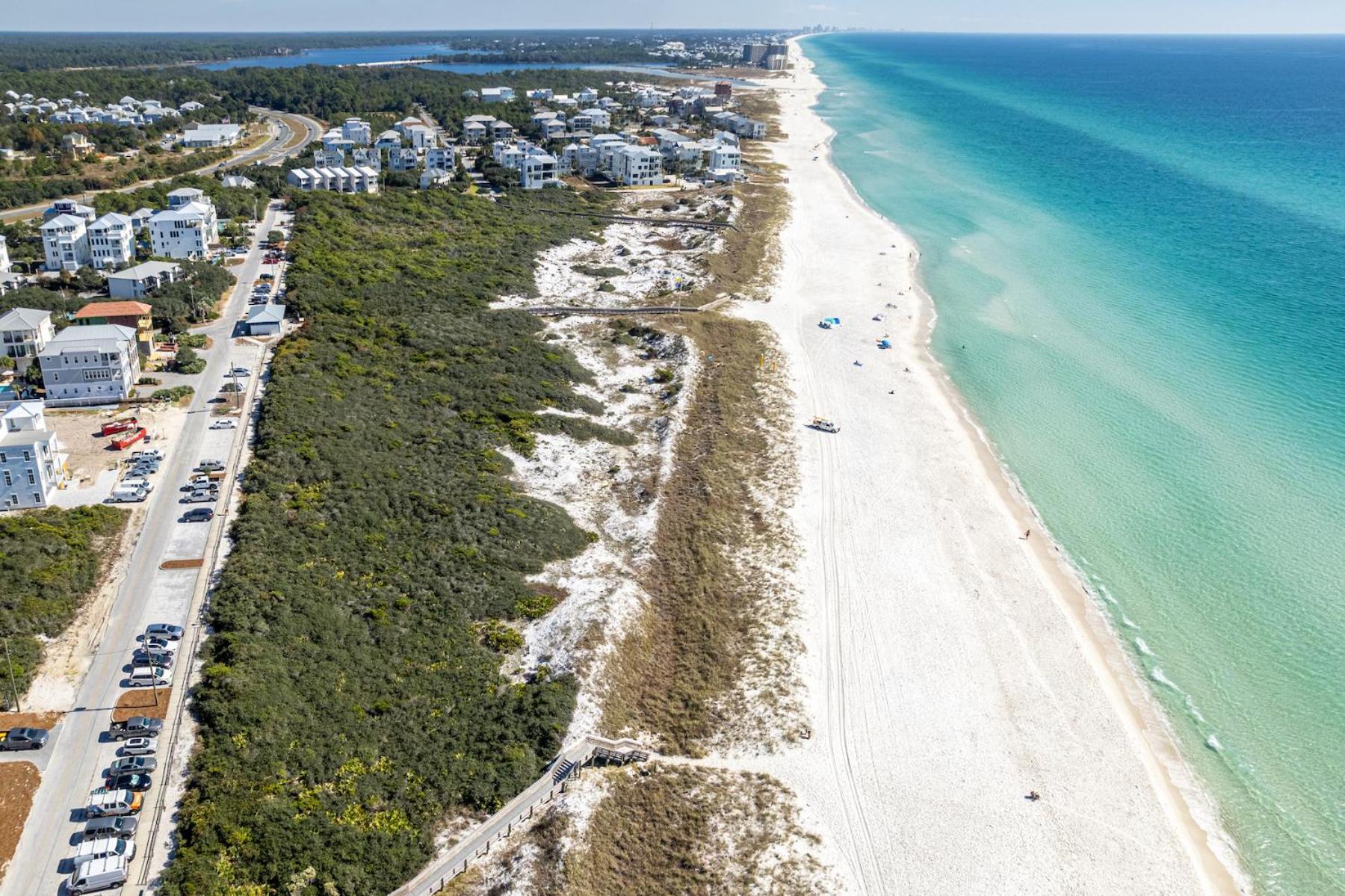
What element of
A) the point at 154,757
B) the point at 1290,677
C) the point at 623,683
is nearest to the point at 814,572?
the point at 623,683

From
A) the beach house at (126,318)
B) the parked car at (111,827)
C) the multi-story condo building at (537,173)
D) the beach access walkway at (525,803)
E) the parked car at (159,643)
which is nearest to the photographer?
the parked car at (111,827)

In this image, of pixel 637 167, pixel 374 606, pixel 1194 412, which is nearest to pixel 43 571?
pixel 374 606

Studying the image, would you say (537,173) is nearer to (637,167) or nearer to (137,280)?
(637,167)

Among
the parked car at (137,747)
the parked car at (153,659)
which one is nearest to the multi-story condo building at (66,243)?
the parked car at (153,659)

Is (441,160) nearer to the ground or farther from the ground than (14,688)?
farther from the ground

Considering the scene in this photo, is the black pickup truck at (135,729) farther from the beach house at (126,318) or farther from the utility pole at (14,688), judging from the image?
the beach house at (126,318)

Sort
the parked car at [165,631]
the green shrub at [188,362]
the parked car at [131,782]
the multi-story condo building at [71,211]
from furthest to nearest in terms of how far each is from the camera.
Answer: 1. the multi-story condo building at [71,211]
2. the green shrub at [188,362]
3. the parked car at [165,631]
4. the parked car at [131,782]

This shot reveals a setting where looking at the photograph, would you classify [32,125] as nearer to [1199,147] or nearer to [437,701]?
[437,701]

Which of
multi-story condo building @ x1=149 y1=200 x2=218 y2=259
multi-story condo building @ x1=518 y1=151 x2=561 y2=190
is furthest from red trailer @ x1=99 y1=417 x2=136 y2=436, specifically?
multi-story condo building @ x1=518 y1=151 x2=561 y2=190
